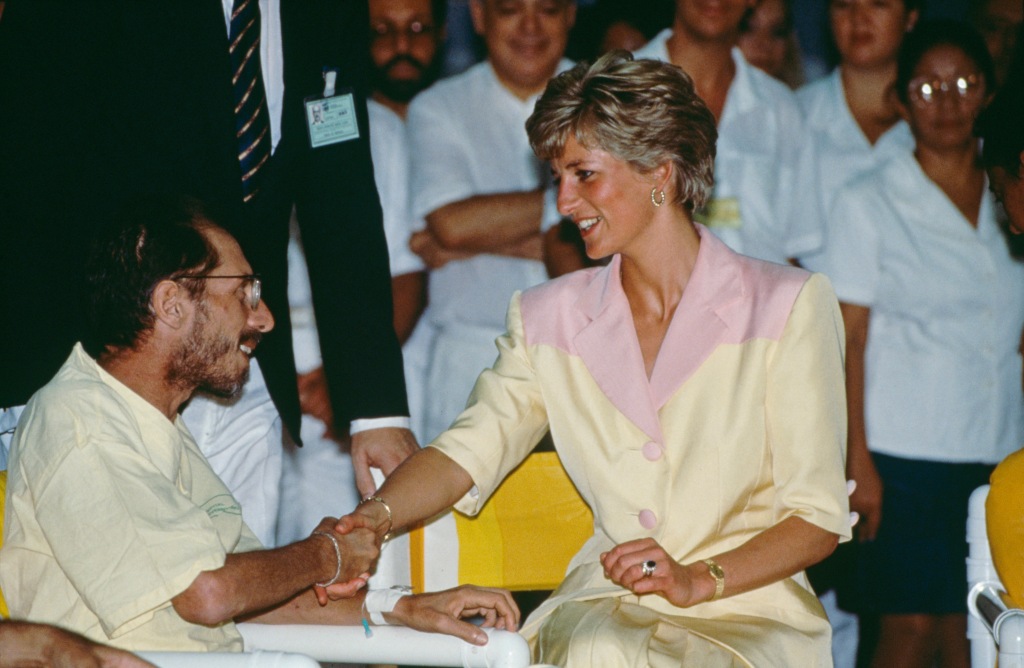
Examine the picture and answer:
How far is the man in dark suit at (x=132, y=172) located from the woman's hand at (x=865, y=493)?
1858 mm

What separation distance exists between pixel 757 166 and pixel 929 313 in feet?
2.57

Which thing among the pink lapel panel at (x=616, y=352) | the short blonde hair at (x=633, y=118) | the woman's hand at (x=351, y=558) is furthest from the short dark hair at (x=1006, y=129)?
the woman's hand at (x=351, y=558)

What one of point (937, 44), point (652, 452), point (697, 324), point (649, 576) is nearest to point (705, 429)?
point (652, 452)

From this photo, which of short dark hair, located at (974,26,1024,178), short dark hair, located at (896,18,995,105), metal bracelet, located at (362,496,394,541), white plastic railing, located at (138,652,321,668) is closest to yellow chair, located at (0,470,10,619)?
white plastic railing, located at (138,652,321,668)

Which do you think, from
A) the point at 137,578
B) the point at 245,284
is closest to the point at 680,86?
the point at 245,284

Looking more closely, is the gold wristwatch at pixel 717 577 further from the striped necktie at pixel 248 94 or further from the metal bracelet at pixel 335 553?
the striped necktie at pixel 248 94

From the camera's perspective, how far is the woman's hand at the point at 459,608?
2.38 meters

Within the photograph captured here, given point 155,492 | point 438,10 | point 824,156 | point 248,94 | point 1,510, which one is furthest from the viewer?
point 824,156

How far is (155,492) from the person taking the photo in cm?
208

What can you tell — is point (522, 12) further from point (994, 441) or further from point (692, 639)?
point (692, 639)

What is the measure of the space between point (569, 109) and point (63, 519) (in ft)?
4.41

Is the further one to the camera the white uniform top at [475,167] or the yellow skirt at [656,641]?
the white uniform top at [475,167]

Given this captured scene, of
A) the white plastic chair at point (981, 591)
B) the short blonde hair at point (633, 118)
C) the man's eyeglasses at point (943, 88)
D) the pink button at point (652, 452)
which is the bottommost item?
the white plastic chair at point (981, 591)

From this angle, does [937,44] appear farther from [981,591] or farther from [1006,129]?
[981,591]
